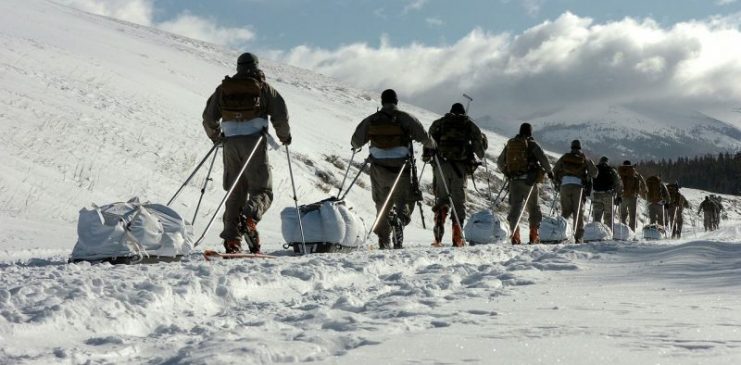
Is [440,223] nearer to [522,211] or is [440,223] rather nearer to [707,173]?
[522,211]

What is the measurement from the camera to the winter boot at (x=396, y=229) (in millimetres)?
9273

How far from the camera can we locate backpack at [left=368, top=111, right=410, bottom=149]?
9.22 m

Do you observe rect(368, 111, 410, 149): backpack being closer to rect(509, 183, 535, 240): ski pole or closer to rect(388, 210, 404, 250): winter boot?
rect(388, 210, 404, 250): winter boot

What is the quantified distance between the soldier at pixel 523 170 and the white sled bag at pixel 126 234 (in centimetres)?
792

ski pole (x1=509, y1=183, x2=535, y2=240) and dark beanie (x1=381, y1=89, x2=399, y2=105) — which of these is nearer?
dark beanie (x1=381, y1=89, x2=399, y2=105)

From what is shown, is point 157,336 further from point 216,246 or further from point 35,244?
point 216,246

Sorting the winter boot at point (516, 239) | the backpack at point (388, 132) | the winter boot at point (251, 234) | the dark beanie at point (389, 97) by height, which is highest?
the dark beanie at point (389, 97)

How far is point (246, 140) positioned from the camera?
7.14m

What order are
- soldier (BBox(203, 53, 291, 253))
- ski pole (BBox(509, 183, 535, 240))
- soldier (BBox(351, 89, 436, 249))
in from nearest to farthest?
soldier (BBox(203, 53, 291, 253)), soldier (BBox(351, 89, 436, 249)), ski pole (BBox(509, 183, 535, 240))

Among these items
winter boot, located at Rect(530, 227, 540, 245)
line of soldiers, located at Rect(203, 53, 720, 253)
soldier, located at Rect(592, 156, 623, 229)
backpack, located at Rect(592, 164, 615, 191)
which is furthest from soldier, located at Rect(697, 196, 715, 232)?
winter boot, located at Rect(530, 227, 540, 245)

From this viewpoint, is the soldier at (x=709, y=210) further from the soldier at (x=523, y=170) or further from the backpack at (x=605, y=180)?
the soldier at (x=523, y=170)

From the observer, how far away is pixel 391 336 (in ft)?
9.37

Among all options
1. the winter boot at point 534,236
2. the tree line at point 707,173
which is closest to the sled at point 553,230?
the winter boot at point 534,236

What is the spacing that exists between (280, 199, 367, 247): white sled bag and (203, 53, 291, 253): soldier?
0.56 meters
